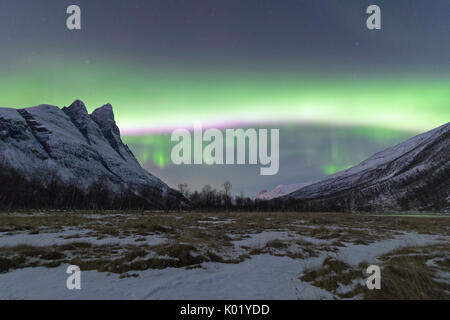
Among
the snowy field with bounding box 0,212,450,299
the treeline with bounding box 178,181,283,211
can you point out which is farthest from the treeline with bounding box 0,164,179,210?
the snowy field with bounding box 0,212,450,299

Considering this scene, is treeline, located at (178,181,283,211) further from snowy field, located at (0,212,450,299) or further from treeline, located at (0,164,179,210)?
snowy field, located at (0,212,450,299)

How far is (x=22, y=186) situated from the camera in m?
166

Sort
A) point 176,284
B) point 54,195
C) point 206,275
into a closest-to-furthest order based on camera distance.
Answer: point 176,284
point 206,275
point 54,195

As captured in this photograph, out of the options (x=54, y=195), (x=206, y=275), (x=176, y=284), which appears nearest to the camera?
(x=176, y=284)

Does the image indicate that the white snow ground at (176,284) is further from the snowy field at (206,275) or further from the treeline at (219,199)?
the treeline at (219,199)

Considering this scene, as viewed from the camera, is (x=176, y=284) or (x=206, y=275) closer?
(x=176, y=284)

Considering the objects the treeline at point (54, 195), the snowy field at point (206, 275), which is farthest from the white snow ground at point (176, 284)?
the treeline at point (54, 195)

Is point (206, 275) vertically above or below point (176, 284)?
below

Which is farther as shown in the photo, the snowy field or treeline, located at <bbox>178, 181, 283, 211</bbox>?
treeline, located at <bbox>178, 181, 283, 211</bbox>

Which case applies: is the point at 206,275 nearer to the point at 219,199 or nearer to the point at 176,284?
the point at 176,284

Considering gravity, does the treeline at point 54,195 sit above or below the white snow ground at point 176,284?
below

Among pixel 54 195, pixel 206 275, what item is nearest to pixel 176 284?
pixel 206 275
